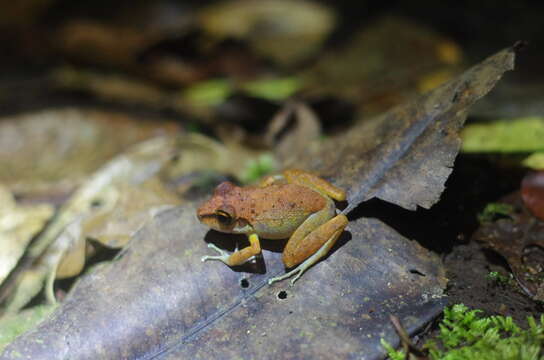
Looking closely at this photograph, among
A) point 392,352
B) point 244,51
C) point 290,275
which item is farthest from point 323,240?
point 244,51

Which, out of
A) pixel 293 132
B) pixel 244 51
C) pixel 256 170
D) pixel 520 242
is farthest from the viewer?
pixel 244 51

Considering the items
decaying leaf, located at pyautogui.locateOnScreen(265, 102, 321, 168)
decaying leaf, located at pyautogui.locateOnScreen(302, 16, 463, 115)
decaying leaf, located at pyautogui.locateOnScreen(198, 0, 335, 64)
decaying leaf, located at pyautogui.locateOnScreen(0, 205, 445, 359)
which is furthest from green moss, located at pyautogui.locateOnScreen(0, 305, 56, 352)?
decaying leaf, located at pyautogui.locateOnScreen(198, 0, 335, 64)

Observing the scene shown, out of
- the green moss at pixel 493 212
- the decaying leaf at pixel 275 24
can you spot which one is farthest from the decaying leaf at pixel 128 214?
the decaying leaf at pixel 275 24

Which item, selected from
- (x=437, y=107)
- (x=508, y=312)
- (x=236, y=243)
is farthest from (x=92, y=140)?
(x=508, y=312)

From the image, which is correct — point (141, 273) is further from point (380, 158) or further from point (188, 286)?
point (380, 158)

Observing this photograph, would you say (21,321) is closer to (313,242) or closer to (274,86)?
(313,242)

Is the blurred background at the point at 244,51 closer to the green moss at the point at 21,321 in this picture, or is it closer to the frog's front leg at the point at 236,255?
the frog's front leg at the point at 236,255
